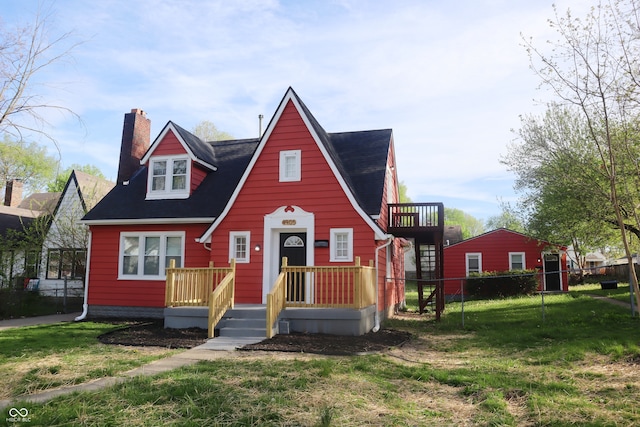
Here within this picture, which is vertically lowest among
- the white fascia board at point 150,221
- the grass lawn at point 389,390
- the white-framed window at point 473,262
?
the grass lawn at point 389,390

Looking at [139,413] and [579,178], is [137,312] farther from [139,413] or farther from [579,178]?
[579,178]

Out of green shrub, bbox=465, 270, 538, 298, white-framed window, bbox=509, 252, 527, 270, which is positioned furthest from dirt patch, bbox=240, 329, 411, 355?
white-framed window, bbox=509, 252, 527, 270

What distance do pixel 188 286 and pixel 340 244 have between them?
446 centimetres

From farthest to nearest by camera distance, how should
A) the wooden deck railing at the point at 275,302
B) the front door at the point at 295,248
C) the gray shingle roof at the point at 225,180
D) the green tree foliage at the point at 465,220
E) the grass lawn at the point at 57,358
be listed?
the green tree foliage at the point at 465,220
the gray shingle roof at the point at 225,180
the front door at the point at 295,248
the wooden deck railing at the point at 275,302
the grass lawn at the point at 57,358

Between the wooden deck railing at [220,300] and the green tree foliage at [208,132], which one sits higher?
the green tree foliage at [208,132]

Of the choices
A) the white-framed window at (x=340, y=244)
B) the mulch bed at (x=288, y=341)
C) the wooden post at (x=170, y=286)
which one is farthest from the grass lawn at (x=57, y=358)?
the white-framed window at (x=340, y=244)

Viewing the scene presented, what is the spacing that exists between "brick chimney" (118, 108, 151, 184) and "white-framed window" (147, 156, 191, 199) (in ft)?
8.07

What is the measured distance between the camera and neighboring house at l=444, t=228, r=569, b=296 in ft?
92.2

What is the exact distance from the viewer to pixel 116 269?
53.8 ft

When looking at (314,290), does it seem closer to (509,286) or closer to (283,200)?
(283,200)

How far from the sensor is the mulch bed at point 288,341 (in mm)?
9438

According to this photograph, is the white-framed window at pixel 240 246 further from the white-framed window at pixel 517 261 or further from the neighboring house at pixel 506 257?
the white-framed window at pixel 517 261

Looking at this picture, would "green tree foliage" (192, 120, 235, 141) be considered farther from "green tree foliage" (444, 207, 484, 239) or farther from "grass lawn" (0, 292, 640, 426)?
"green tree foliage" (444, 207, 484, 239)

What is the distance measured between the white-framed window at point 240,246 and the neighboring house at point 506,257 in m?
17.4
